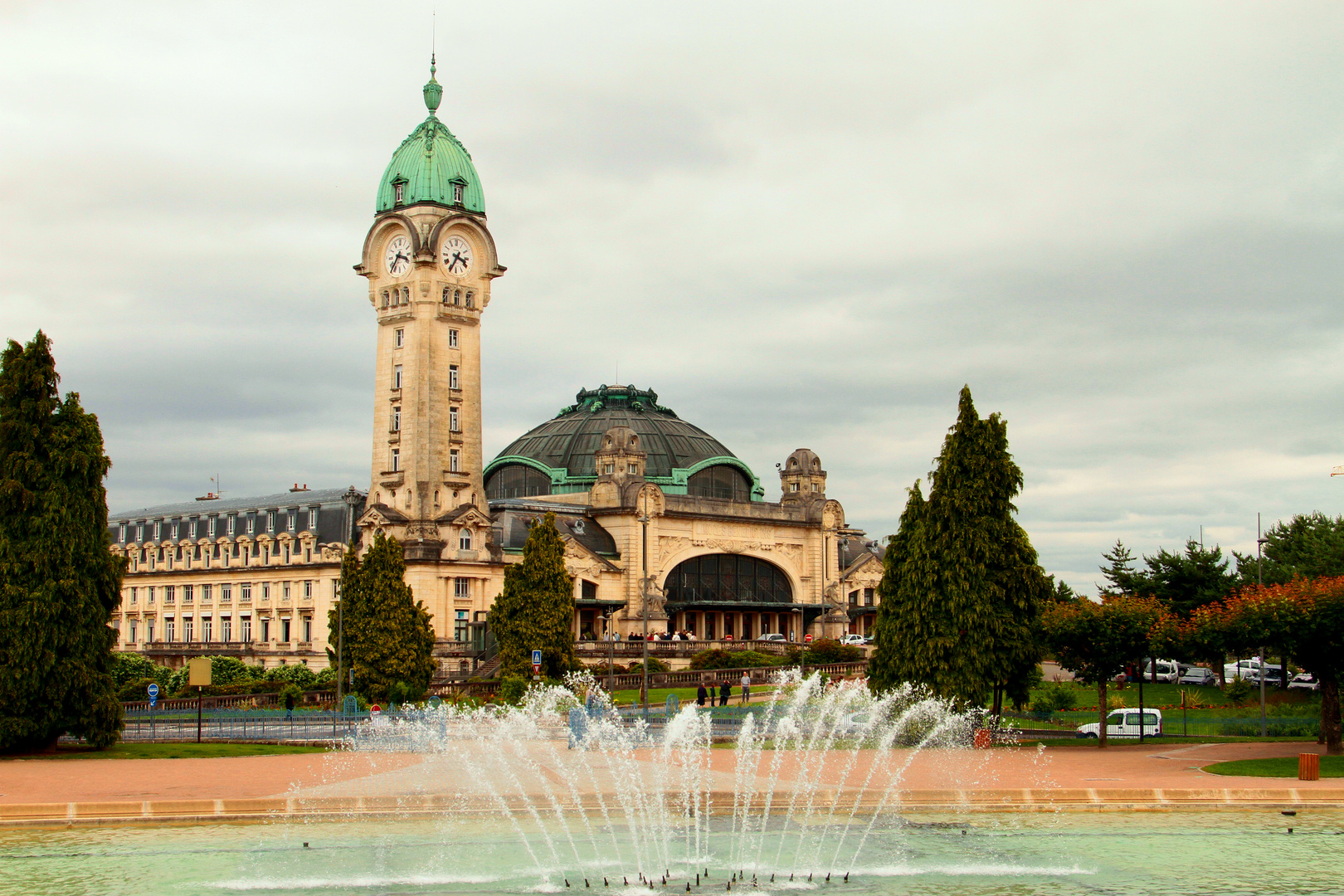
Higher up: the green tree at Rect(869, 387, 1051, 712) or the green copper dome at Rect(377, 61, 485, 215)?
the green copper dome at Rect(377, 61, 485, 215)

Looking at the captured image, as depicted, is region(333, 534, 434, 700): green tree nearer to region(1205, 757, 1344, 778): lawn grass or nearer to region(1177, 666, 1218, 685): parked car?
region(1205, 757, 1344, 778): lawn grass

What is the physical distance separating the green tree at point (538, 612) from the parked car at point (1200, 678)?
1231 inches

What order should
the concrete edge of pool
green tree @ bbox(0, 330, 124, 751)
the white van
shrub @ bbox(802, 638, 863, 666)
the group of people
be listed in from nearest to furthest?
the concrete edge of pool, green tree @ bbox(0, 330, 124, 751), the white van, the group of people, shrub @ bbox(802, 638, 863, 666)

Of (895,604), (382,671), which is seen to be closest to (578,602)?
(382,671)

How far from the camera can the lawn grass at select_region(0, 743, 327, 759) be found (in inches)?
1452

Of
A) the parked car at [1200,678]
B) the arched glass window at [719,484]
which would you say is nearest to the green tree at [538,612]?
the parked car at [1200,678]

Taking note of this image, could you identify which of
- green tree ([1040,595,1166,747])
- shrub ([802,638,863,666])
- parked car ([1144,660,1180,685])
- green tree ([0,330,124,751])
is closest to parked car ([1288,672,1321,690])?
parked car ([1144,660,1180,685])

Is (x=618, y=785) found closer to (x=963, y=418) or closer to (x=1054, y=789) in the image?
(x=1054, y=789)

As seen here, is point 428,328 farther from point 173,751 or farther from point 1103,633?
point 1103,633

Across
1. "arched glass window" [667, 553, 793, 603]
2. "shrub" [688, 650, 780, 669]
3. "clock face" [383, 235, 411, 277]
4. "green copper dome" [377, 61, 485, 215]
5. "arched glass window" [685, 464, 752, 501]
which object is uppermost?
"green copper dome" [377, 61, 485, 215]

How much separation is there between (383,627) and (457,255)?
28.6 meters

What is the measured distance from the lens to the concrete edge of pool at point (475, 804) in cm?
2512

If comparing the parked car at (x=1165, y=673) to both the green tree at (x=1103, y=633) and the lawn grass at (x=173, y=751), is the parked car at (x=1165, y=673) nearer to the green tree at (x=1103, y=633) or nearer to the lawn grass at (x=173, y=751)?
the green tree at (x=1103, y=633)

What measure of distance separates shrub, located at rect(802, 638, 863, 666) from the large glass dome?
22916 mm
